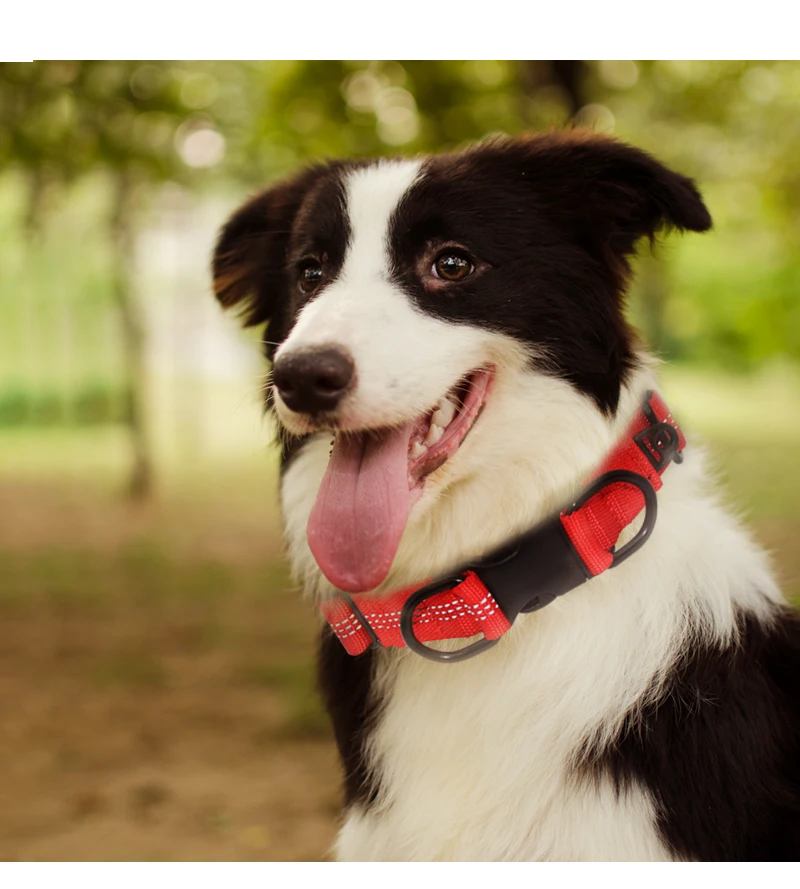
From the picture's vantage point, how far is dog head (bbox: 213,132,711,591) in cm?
182

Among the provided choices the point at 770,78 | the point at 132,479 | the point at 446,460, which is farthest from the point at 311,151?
the point at 132,479

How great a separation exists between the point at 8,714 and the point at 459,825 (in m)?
3.98

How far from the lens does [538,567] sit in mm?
1859

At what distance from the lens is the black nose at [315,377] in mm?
1728

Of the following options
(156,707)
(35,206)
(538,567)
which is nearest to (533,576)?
(538,567)

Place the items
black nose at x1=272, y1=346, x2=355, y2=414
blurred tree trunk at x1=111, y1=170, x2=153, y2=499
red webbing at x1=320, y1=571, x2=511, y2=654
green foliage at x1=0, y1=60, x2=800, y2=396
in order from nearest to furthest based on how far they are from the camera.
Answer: black nose at x1=272, y1=346, x2=355, y2=414 → red webbing at x1=320, y1=571, x2=511, y2=654 → green foliage at x1=0, y1=60, x2=800, y2=396 → blurred tree trunk at x1=111, y1=170, x2=153, y2=499

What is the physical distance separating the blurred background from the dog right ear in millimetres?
110

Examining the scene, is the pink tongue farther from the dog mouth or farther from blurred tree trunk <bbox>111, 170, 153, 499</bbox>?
blurred tree trunk <bbox>111, 170, 153, 499</bbox>

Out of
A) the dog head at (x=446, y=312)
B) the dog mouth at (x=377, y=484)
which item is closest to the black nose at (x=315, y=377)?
the dog head at (x=446, y=312)

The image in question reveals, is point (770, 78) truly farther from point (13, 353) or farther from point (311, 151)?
point (13, 353)

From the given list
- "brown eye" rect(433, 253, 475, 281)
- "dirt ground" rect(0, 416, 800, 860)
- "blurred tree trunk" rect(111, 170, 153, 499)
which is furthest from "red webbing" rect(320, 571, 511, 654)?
"blurred tree trunk" rect(111, 170, 153, 499)

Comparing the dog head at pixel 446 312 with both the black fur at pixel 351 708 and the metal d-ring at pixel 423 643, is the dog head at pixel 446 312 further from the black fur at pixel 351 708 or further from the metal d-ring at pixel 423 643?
the black fur at pixel 351 708

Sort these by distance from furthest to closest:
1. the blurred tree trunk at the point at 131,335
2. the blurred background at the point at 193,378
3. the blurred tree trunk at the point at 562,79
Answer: the blurred tree trunk at the point at 131,335 < the blurred tree trunk at the point at 562,79 < the blurred background at the point at 193,378

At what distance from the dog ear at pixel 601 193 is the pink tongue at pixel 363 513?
65cm
